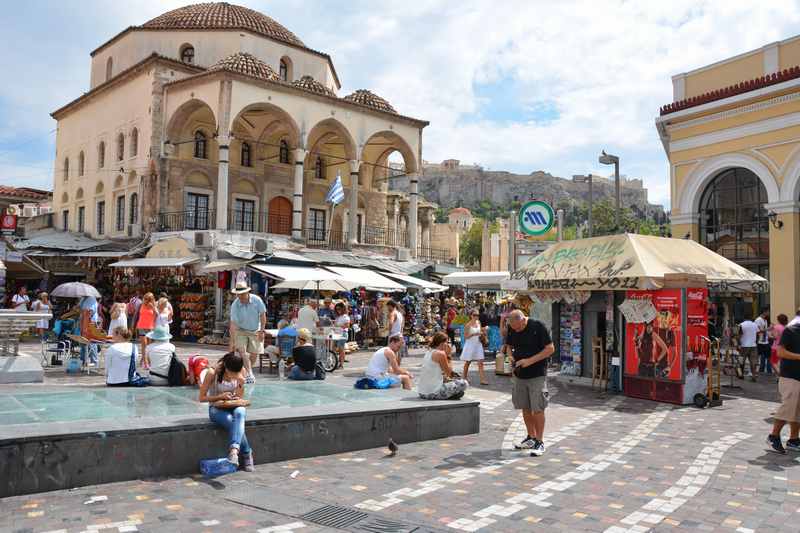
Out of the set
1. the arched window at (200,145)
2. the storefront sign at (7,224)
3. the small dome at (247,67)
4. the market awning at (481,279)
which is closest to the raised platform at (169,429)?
the market awning at (481,279)

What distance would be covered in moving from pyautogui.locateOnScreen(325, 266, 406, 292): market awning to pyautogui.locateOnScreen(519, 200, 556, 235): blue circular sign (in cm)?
490

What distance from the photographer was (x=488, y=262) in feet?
203

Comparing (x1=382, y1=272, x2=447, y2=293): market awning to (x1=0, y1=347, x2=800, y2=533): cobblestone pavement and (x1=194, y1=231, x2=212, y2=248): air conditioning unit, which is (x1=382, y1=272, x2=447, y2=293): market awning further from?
(x1=0, y1=347, x2=800, y2=533): cobblestone pavement

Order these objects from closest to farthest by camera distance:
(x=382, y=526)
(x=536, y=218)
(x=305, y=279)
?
(x=382, y=526) < (x=536, y=218) < (x=305, y=279)

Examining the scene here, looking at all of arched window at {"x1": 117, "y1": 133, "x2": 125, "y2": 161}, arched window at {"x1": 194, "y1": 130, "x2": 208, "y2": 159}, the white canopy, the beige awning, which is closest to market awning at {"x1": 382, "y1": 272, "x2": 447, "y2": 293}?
the white canopy

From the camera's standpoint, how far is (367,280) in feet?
64.2

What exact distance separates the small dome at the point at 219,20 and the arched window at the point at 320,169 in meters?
5.60

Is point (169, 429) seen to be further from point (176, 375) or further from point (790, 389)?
point (790, 389)

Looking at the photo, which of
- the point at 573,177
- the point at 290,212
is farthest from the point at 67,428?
the point at 573,177

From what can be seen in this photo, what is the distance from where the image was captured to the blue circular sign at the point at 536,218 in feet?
53.4

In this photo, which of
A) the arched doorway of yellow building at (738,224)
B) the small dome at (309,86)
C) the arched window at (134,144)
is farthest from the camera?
the arched window at (134,144)

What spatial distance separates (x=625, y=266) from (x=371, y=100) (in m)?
19.5

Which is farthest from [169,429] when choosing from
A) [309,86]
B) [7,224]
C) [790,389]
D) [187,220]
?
[7,224]

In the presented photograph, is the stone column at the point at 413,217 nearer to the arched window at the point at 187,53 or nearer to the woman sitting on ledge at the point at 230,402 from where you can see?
the arched window at the point at 187,53
